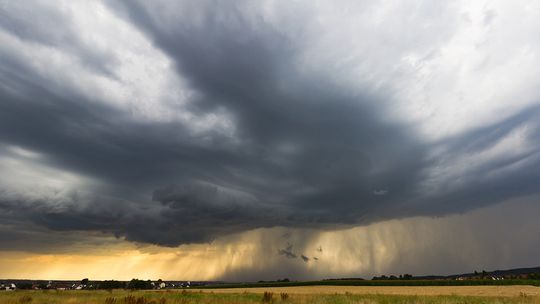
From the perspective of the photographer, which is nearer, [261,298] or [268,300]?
[268,300]

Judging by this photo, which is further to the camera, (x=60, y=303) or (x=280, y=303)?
(x=280, y=303)

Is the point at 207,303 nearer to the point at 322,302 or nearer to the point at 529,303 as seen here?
the point at 322,302

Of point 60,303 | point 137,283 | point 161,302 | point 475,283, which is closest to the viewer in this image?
point 60,303

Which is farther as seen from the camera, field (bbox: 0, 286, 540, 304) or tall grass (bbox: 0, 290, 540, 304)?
field (bbox: 0, 286, 540, 304)

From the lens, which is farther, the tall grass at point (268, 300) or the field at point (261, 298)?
the field at point (261, 298)

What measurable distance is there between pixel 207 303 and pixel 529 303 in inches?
1132

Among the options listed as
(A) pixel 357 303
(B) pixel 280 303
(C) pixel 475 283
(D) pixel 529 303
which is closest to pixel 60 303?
(B) pixel 280 303

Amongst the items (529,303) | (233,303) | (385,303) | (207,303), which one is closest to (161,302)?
(207,303)

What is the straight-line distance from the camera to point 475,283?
105062 millimetres

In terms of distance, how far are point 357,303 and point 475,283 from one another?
286 ft

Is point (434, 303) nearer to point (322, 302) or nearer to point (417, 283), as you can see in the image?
point (322, 302)

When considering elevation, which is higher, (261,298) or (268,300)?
(261,298)

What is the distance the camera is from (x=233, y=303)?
35625 millimetres

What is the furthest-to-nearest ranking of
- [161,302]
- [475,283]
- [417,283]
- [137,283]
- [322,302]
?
[137,283] → [417,283] → [475,283] → [322,302] → [161,302]
